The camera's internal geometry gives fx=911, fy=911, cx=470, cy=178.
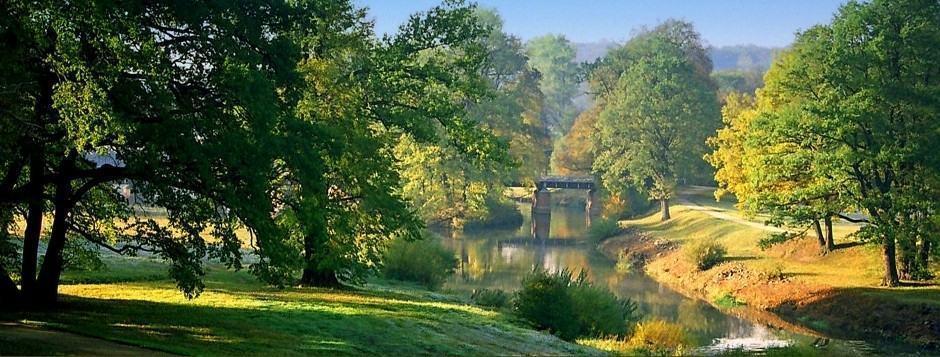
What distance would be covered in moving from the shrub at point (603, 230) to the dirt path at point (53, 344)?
59.0 metres

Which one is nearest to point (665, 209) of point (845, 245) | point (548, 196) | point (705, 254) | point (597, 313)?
point (548, 196)

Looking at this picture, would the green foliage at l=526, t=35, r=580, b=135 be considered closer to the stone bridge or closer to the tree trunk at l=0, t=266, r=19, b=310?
the stone bridge

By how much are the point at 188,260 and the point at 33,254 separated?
12.7 feet

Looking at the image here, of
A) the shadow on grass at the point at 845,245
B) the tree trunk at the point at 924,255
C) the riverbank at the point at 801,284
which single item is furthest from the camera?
the shadow on grass at the point at 845,245

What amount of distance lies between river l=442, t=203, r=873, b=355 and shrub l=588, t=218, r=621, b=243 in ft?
3.39

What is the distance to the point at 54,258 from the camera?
65.6ft

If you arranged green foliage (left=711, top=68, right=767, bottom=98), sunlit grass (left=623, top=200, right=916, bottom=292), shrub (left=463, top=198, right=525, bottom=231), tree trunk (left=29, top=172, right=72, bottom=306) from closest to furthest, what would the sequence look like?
1. tree trunk (left=29, top=172, right=72, bottom=306)
2. sunlit grass (left=623, top=200, right=916, bottom=292)
3. shrub (left=463, top=198, right=525, bottom=231)
4. green foliage (left=711, top=68, right=767, bottom=98)

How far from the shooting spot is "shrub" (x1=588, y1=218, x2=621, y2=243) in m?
72.9

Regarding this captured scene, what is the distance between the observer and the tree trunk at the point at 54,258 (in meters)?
19.7

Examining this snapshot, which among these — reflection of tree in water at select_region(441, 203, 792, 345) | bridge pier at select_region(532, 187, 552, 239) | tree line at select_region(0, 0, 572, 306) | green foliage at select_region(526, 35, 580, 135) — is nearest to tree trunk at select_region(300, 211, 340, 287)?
tree line at select_region(0, 0, 572, 306)

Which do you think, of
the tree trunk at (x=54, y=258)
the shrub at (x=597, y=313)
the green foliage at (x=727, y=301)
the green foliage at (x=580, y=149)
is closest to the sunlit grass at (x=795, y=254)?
the green foliage at (x=727, y=301)

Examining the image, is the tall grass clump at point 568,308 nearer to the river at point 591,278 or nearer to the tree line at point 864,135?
the river at point 591,278

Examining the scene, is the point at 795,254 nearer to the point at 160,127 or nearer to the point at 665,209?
the point at 665,209

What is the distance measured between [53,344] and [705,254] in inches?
1664
